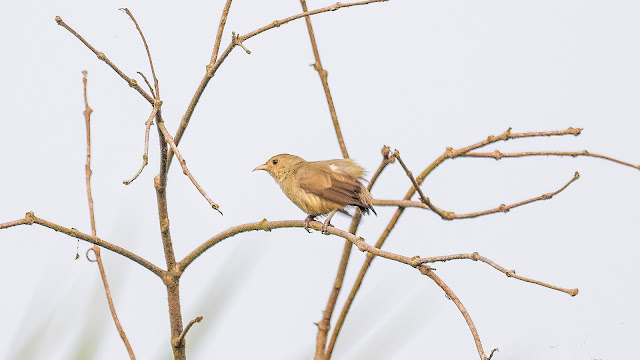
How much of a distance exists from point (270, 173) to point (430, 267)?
2375 mm

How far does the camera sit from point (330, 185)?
3.49 meters

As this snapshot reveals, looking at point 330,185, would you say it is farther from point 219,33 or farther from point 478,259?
point 478,259

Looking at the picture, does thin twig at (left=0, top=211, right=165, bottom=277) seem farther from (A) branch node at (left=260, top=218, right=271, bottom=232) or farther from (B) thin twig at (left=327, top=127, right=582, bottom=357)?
(B) thin twig at (left=327, top=127, right=582, bottom=357)

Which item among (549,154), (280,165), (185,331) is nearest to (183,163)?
(185,331)

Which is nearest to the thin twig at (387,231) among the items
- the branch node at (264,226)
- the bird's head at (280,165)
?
the branch node at (264,226)

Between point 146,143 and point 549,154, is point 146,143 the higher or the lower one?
the lower one

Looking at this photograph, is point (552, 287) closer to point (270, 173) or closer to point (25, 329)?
point (25, 329)

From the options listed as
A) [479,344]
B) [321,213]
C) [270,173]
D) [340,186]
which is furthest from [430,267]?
[270,173]

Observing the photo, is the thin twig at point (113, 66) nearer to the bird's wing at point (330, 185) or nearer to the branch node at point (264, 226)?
the branch node at point (264, 226)

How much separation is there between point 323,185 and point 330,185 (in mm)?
36

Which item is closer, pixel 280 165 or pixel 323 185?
pixel 323 185

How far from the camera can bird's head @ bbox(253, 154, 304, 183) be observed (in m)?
4.01

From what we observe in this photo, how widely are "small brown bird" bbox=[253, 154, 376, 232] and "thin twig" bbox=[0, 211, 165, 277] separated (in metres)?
1.07

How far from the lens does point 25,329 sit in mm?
1737
